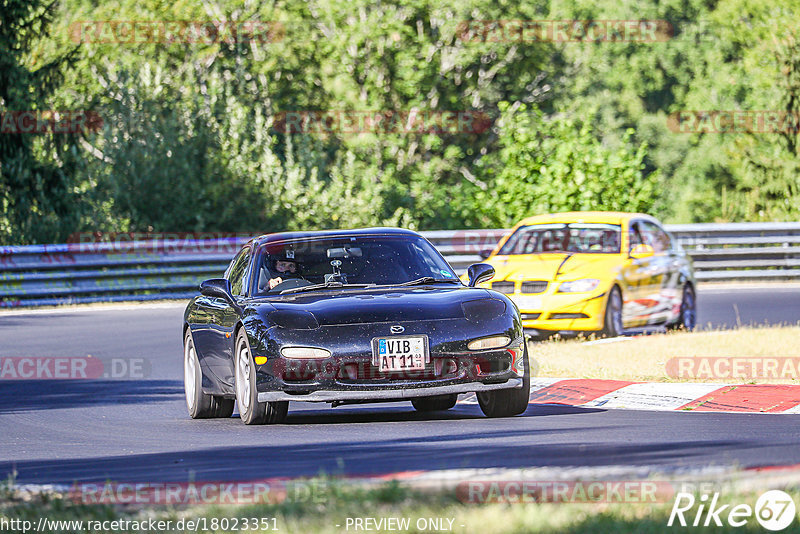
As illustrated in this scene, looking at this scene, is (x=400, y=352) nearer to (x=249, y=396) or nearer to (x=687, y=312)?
(x=249, y=396)

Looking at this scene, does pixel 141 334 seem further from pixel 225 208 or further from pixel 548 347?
pixel 225 208

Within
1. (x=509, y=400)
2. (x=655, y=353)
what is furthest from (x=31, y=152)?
Answer: (x=509, y=400)

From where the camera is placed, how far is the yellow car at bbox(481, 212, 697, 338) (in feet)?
54.6

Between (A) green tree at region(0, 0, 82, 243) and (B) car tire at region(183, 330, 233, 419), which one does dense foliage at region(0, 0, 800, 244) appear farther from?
(B) car tire at region(183, 330, 233, 419)

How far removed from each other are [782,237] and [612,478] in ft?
76.1

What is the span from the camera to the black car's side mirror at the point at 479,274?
35.9 ft

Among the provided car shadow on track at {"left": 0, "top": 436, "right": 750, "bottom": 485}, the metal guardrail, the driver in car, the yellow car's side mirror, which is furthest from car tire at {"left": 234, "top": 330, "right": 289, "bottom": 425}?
the metal guardrail

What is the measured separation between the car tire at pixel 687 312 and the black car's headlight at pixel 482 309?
878 centimetres

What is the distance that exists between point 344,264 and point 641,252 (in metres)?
7.45

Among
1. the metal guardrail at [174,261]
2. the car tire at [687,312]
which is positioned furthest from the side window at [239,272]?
the metal guardrail at [174,261]

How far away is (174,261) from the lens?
2606 cm

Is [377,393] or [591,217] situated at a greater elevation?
[377,393]

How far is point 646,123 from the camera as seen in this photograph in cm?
7094

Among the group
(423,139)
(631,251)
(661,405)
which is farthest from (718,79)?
(661,405)
